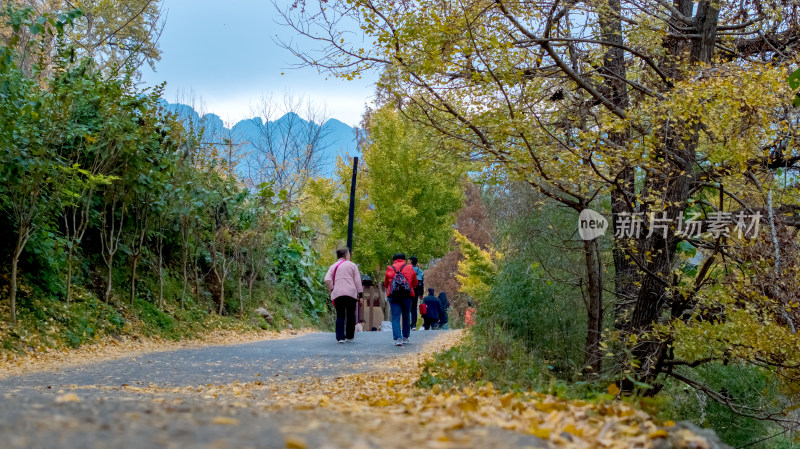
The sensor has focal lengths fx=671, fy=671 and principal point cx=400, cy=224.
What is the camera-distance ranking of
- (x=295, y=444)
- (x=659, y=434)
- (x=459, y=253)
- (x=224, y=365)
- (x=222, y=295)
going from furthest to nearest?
(x=459, y=253) < (x=222, y=295) < (x=224, y=365) < (x=659, y=434) < (x=295, y=444)

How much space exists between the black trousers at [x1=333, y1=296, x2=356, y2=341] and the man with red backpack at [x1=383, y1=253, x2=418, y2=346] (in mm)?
740

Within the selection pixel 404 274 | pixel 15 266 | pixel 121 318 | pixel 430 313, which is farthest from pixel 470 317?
pixel 15 266

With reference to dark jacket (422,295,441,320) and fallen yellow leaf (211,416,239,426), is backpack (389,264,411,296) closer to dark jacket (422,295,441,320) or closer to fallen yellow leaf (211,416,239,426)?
dark jacket (422,295,441,320)

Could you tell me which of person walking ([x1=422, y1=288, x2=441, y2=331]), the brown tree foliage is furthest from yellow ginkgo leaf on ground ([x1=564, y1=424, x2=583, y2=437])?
the brown tree foliage

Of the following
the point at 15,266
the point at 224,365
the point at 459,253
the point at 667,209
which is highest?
the point at 459,253

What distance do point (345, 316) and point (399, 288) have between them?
59.7 inches

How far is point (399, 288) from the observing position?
1225 centimetres

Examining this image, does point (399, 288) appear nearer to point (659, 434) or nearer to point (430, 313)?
point (430, 313)

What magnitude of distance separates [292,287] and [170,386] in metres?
16.4

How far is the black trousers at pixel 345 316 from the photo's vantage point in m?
12.4

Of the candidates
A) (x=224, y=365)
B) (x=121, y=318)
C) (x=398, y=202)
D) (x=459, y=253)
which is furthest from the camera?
(x=459, y=253)

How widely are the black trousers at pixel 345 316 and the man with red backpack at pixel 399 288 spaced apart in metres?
0.74

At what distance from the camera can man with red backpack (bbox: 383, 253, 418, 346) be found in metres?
12.3

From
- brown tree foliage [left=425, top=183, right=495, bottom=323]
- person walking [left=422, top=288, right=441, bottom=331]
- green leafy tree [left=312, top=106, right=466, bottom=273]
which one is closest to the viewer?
person walking [left=422, top=288, right=441, bottom=331]
